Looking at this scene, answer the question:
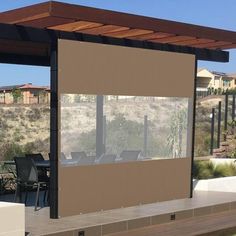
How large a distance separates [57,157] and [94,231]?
3.76ft

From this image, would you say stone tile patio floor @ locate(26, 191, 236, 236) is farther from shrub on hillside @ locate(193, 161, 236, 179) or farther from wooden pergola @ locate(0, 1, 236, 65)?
wooden pergola @ locate(0, 1, 236, 65)

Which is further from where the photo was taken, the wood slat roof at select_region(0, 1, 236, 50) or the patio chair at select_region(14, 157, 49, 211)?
the patio chair at select_region(14, 157, 49, 211)

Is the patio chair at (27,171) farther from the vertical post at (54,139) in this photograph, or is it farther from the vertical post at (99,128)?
the vertical post at (99,128)

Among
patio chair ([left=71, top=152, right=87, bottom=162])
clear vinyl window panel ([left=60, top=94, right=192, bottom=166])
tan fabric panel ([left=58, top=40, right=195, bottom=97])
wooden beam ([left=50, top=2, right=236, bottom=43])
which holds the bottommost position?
patio chair ([left=71, top=152, right=87, bottom=162])

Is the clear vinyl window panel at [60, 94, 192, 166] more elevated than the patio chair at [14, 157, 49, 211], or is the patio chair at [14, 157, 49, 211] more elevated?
the clear vinyl window panel at [60, 94, 192, 166]

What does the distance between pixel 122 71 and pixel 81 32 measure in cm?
96

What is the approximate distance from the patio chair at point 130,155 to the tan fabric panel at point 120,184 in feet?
0.28

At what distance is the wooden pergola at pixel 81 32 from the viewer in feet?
21.5

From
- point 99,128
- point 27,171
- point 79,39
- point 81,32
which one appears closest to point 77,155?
point 99,128

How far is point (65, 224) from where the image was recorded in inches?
271

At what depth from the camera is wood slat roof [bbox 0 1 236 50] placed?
6.43 meters

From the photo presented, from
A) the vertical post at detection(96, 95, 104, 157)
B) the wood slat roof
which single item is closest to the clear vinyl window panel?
the vertical post at detection(96, 95, 104, 157)

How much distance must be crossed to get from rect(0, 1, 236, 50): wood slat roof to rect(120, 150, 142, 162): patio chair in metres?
1.74

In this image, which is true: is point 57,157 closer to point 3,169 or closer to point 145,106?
point 145,106
